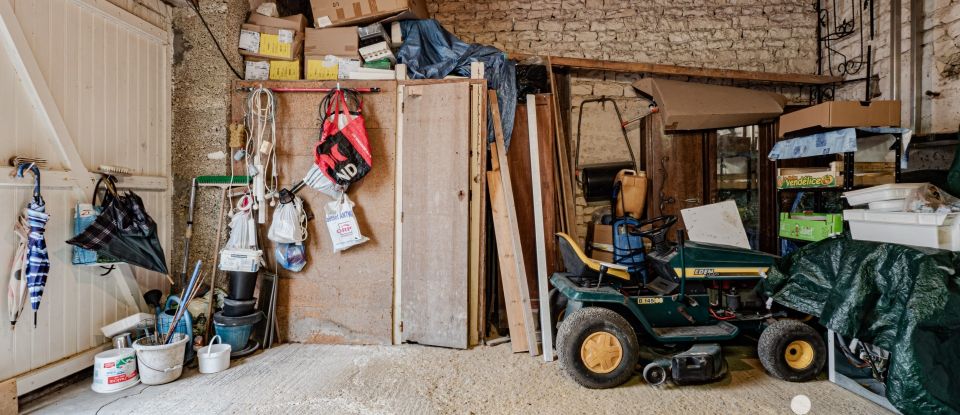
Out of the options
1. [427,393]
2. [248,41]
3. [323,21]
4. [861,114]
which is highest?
[323,21]

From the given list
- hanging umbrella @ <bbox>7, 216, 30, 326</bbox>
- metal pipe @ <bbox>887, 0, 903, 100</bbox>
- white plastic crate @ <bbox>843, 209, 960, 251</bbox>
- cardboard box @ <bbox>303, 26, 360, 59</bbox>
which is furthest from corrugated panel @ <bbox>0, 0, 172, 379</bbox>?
metal pipe @ <bbox>887, 0, 903, 100</bbox>

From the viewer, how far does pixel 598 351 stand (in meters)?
2.41

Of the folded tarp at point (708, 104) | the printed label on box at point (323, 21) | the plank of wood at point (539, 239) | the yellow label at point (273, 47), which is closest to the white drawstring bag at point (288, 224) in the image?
the yellow label at point (273, 47)

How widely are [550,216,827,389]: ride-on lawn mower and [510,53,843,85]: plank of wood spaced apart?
5.48 ft

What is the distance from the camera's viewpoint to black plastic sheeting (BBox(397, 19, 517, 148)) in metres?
3.28

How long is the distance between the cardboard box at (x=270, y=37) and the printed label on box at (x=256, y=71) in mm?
65

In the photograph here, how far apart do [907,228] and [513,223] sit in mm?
2138

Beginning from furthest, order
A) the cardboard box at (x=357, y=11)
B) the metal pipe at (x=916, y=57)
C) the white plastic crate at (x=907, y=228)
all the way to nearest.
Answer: the metal pipe at (x=916, y=57) → the cardboard box at (x=357, y=11) → the white plastic crate at (x=907, y=228)

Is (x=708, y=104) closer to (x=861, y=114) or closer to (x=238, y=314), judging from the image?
(x=861, y=114)

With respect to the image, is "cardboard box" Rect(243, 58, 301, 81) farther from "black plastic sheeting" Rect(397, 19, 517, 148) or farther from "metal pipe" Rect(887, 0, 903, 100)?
"metal pipe" Rect(887, 0, 903, 100)

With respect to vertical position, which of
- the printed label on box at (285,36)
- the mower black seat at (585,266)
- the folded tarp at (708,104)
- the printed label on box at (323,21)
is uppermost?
the printed label on box at (323,21)

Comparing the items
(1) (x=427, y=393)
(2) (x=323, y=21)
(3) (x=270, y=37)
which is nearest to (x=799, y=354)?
(1) (x=427, y=393)

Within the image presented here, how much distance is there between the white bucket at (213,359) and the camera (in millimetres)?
2586

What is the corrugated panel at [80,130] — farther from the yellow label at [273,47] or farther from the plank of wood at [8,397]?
the yellow label at [273,47]
